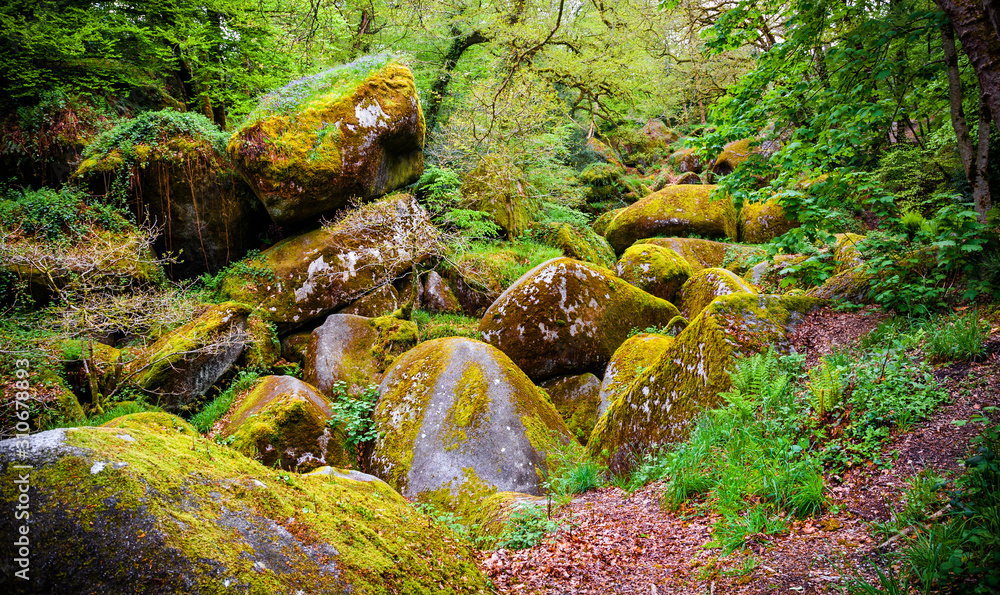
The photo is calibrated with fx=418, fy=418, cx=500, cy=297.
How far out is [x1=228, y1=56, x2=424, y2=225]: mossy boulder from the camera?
9977 mm

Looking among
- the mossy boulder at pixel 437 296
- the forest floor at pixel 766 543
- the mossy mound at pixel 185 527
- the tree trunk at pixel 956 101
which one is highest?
the tree trunk at pixel 956 101

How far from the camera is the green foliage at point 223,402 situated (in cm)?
758

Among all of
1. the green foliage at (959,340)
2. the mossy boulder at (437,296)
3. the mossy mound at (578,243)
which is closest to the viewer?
the green foliage at (959,340)

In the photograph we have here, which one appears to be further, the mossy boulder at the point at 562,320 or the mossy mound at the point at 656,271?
the mossy mound at the point at 656,271

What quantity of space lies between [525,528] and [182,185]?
1158cm

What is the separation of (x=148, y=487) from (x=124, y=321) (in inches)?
290

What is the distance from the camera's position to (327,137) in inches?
404

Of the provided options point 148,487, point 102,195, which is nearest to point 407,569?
point 148,487

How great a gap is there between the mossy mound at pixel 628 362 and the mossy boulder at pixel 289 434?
13.4ft

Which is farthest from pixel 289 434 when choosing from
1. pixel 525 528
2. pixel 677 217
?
pixel 677 217

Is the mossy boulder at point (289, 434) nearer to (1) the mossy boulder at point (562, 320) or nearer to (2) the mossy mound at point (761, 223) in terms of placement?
(1) the mossy boulder at point (562, 320)

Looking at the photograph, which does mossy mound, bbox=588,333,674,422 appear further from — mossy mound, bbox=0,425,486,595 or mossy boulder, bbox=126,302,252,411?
mossy boulder, bbox=126,302,252,411

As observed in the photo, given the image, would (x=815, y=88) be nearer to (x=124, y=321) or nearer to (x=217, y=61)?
(x=124, y=321)

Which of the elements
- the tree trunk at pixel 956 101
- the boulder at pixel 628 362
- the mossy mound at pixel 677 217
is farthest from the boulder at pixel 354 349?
the mossy mound at pixel 677 217
